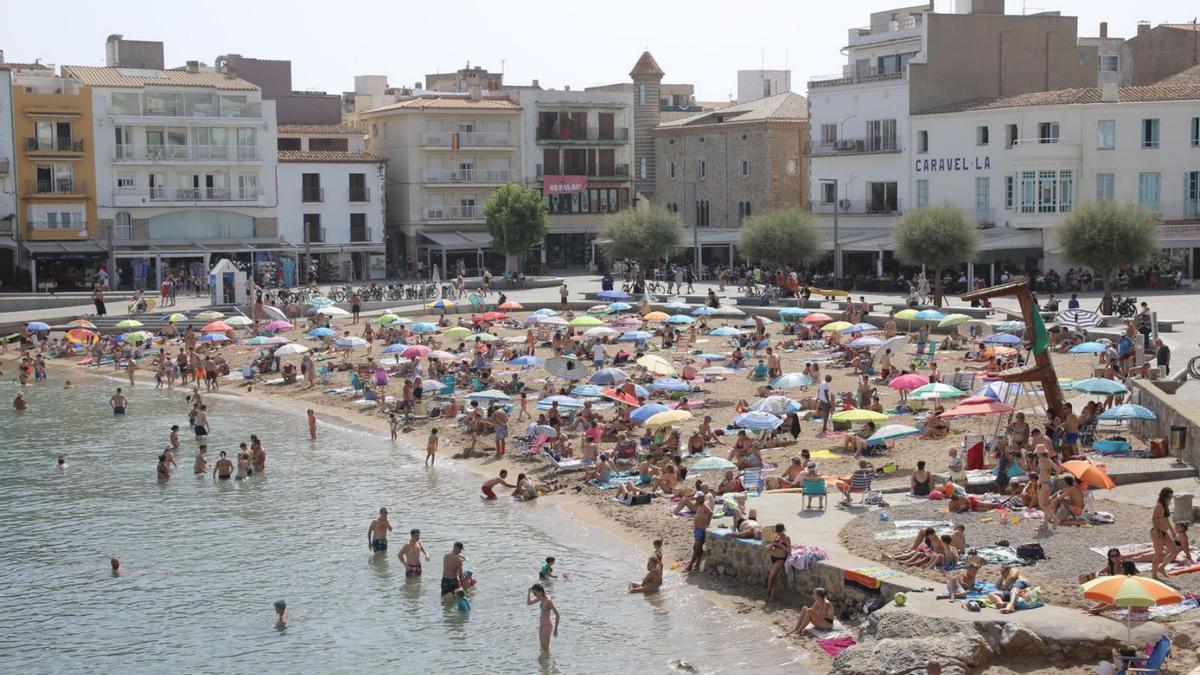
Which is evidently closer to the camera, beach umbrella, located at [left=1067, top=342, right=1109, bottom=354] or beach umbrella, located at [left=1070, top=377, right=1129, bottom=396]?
beach umbrella, located at [left=1070, top=377, right=1129, bottom=396]

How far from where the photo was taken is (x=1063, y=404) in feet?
88.1

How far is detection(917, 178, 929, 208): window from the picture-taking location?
61875 millimetres

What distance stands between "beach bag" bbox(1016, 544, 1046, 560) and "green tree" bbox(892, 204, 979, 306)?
31.9 meters

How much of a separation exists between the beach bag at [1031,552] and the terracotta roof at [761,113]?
51.8 metres

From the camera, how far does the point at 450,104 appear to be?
7200 cm

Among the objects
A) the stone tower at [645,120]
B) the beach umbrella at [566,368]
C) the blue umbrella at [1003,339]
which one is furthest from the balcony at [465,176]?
the blue umbrella at [1003,339]

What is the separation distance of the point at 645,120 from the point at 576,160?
440 centimetres

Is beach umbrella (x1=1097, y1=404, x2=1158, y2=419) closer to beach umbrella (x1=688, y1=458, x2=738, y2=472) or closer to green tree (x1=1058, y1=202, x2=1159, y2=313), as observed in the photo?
beach umbrella (x1=688, y1=458, x2=738, y2=472)

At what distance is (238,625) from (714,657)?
699cm

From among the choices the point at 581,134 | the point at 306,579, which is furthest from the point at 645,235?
the point at 306,579

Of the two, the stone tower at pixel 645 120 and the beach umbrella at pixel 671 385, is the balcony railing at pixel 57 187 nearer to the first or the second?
the stone tower at pixel 645 120

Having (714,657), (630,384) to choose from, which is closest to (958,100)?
(630,384)

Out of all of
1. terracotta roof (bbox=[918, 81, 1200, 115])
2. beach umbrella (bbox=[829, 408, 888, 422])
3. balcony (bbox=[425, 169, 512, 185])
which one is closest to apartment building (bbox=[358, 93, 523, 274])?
balcony (bbox=[425, 169, 512, 185])

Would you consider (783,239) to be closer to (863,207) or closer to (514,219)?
(863,207)
